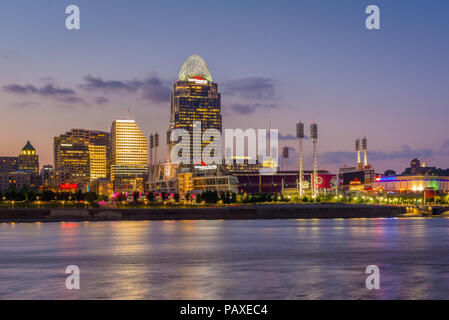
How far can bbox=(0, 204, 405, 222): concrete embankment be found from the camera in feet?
461

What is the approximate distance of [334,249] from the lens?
53.8 meters

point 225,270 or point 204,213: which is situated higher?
point 225,270

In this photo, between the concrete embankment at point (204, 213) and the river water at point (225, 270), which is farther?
the concrete embankment at point (204, 213)

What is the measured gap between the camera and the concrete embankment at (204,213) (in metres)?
141

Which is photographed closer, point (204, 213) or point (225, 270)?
point (225, 270)

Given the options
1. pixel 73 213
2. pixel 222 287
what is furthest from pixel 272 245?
pixel 73 213

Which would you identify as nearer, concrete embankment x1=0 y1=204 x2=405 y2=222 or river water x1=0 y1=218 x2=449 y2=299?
river water x1=0 y1=218 x2=449 y2=299

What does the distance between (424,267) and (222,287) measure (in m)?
16.4

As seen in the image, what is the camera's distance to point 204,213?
494 feet
